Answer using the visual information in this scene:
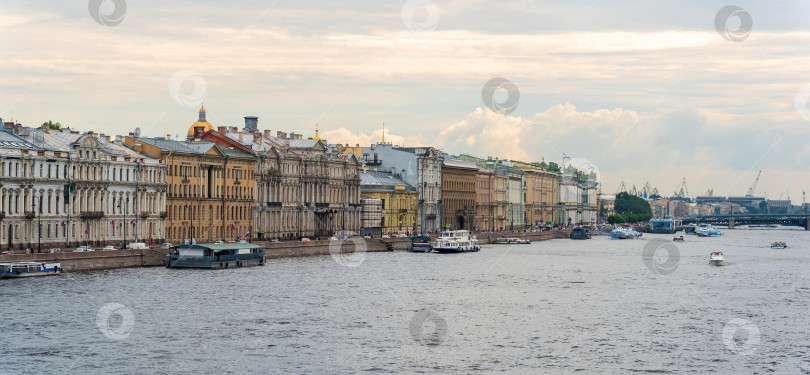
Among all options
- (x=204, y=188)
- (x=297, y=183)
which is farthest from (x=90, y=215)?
(x=297, y=183)

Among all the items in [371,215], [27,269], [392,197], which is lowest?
[27,269]

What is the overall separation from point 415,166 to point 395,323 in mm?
80191

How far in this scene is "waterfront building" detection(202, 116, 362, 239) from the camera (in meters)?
93.2

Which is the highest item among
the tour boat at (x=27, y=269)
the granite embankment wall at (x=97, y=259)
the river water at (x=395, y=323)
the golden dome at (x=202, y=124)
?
the golden dome at (x=202, y=124)

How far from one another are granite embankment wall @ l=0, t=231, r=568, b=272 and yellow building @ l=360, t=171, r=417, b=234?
23.3 ft

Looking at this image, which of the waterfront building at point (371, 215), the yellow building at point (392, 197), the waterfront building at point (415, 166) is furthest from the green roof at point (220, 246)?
the waterfront building at point (415, 166)

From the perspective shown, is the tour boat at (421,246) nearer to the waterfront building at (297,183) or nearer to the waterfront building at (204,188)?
the waterfront building at (297,183)

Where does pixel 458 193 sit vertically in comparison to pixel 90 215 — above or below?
above

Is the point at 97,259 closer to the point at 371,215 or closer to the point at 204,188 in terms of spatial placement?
the point at 204,188

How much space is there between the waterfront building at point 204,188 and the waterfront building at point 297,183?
1.60 metres

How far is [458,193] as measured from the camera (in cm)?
13812

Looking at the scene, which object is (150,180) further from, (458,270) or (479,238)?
(479,238)

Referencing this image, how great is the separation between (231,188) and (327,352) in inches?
2092

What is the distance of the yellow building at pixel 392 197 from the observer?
378 ft
